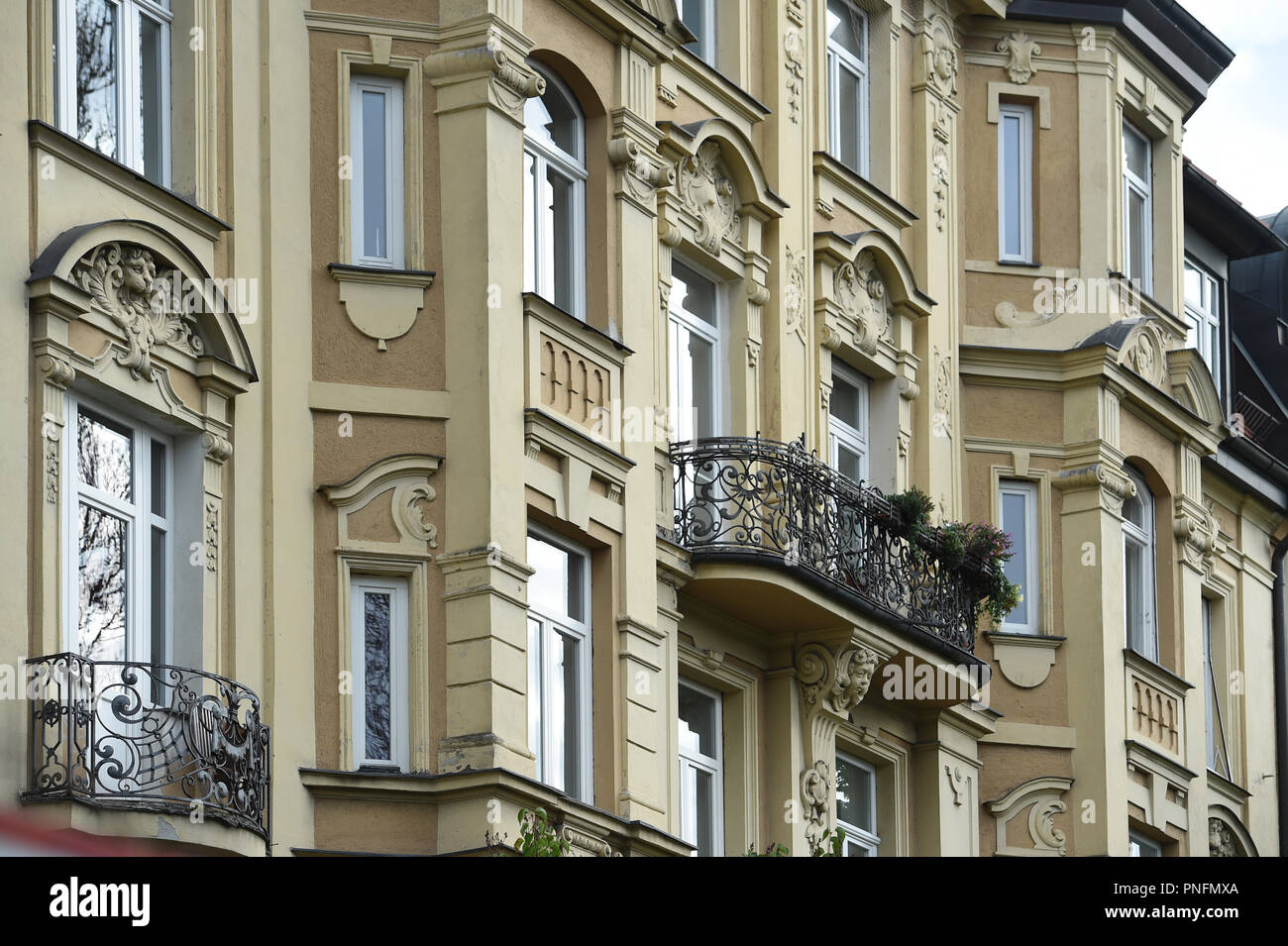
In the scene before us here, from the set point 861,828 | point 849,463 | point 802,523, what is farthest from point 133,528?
point 849,463

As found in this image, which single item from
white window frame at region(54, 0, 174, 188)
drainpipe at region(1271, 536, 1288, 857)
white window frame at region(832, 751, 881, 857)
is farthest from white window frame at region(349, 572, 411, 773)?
drainpipe at region(1271, 536, 1288, 857)

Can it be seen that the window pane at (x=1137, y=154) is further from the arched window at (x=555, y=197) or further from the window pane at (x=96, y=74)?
the window pane at (x=96, y=74)

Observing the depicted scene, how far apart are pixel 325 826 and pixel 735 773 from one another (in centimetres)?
557

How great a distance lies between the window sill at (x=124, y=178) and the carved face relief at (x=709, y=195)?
5.73m

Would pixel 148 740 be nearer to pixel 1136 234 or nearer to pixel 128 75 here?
pixel 128 75

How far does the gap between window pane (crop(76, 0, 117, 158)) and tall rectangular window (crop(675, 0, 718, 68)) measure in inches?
280

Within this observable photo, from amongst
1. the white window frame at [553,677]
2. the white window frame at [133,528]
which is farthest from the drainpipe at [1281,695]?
the white window frame at [133,528]

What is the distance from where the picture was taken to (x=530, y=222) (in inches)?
850

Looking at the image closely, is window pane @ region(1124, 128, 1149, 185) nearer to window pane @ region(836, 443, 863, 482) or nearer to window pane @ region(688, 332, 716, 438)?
window pane @ region(836, 443, 863, 482)

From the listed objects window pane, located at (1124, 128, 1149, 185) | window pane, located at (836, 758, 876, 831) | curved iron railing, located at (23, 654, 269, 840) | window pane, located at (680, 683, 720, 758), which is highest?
window pane, located at (1124, 128, 1149, 185)

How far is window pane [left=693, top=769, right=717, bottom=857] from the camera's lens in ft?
77.1

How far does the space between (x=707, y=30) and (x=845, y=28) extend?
9.12 feet
